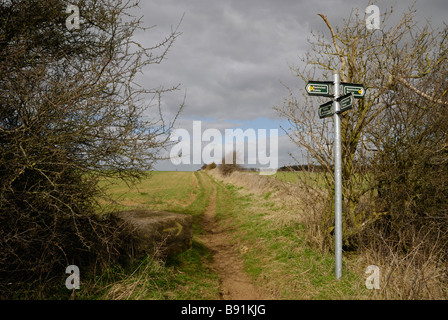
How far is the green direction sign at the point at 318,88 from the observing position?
191 inches

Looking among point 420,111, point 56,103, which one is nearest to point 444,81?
point 420,111

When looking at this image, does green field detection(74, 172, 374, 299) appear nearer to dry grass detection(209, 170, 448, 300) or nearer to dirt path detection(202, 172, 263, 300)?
dry grass detection(209, 170, 448, 300)

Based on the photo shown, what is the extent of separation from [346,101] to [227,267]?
492 cm

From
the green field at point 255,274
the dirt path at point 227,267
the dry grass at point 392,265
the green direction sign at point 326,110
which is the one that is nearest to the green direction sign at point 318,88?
the green direction sign at point 326,110

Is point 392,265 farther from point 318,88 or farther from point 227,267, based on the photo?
point 227,267

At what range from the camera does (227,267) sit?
265 inches

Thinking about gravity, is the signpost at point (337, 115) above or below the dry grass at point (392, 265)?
above

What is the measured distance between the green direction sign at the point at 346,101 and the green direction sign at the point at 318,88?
27 centimetres

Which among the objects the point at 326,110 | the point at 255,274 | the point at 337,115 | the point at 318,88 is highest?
the point at 318,88

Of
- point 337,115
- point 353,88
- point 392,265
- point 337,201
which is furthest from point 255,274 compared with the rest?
point 353,88

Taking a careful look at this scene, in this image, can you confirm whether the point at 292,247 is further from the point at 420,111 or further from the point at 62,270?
the point at 62,270

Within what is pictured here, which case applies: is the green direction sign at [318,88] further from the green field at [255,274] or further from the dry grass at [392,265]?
the green field at [255,274]
